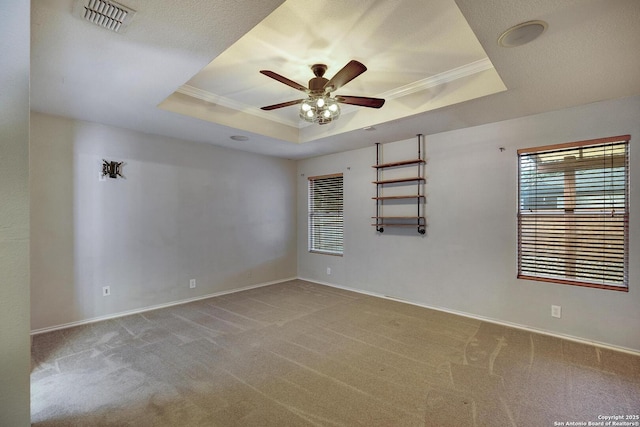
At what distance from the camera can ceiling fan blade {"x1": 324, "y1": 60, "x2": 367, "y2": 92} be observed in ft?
7.11

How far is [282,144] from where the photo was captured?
4793 millimetres

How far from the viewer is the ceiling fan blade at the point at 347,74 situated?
85.3 inches

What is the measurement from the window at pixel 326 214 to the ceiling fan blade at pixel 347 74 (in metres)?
2.99

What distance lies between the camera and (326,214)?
227 inches

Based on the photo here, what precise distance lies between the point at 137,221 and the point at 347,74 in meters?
3.48

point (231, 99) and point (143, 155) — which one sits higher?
point (231, 99)

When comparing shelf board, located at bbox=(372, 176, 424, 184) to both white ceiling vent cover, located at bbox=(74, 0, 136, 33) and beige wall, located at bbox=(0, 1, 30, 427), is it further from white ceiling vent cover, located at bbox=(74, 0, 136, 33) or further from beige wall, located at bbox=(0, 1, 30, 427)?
beige wall, located at bbox=(0, 1, 30, 427)

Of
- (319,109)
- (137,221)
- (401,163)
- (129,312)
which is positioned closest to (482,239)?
(401,163)

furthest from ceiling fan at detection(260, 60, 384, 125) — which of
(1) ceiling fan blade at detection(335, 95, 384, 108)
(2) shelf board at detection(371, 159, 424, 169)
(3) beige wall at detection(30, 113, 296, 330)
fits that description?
(3) beige wall at detection(30, 113, 296, 330)

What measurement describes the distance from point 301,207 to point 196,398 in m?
4.34

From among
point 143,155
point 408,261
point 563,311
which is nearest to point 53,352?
point 143,155

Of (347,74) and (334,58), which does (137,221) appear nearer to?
(334,58)

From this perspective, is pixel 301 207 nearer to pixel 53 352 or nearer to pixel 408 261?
pixel 408 261

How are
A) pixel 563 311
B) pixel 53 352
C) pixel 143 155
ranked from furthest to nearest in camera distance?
pixel 143 155, pixel 563 311, pixel 53 352
